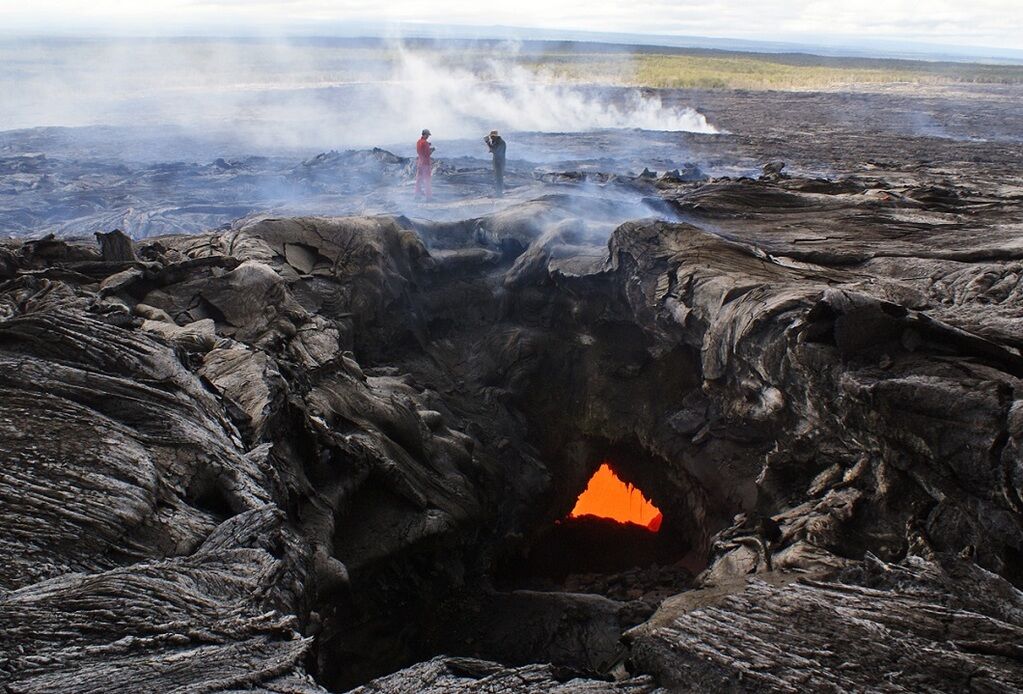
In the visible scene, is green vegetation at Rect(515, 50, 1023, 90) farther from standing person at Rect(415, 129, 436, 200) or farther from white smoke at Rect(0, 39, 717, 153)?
standing person at Rect(415, 129, 436, 200)

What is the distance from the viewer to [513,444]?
50.6 feet

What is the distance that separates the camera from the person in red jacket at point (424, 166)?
2139 centimetres

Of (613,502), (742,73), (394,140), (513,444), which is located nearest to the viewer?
(513,444)

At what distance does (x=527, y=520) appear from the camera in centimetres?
1439

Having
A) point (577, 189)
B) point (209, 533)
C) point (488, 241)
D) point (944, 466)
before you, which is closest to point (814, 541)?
point (944, 466)

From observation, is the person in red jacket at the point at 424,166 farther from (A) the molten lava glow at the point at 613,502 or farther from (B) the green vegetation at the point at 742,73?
(B) the green vegetation at the point at 742,73

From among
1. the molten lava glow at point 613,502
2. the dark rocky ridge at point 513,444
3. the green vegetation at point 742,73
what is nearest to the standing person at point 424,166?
the dark rocky ridge at point 513,444

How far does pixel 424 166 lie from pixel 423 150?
656mm

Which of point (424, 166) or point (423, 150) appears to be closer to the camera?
point (423, 150)

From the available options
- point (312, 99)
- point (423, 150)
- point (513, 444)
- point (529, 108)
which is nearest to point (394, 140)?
point (529, 108)

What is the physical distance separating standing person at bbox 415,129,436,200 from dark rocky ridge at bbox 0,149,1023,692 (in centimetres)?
346

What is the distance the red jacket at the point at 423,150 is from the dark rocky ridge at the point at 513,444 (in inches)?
136

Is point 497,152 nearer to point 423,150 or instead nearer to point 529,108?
point 423,150

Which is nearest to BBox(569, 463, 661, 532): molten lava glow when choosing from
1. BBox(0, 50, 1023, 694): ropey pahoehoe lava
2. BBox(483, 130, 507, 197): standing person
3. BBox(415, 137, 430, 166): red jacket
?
BBox(0, 50, 1023, 694): ropey pahoehoe lava
